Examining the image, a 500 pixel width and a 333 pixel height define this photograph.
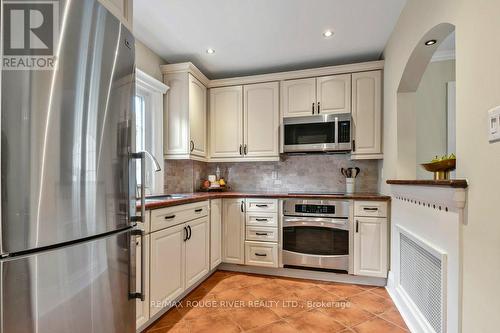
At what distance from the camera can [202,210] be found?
251cm

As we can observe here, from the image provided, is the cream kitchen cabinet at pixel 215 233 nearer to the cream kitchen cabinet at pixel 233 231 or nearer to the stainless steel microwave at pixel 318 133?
the cream kitchen cabinet at pixel 233 231

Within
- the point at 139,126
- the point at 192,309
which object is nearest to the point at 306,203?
the point at 192,309

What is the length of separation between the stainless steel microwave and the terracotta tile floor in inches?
59.0

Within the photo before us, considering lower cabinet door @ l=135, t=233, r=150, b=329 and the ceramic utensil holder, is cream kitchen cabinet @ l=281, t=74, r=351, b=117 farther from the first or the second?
lower cabinet door @ l=135, t=233, r=150, b=329

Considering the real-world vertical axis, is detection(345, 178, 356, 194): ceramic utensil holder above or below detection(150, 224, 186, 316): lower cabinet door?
above

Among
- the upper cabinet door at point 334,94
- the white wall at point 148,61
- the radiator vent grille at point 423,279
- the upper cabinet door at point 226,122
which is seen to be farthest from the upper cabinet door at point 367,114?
the white wall at point 148,61

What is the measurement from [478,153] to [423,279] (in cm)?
99

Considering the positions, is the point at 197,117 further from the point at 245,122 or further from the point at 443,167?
the point at 443,167

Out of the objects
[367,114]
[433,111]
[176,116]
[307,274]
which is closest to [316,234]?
[307,274]

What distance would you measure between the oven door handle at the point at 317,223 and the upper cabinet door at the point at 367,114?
31.0 inches

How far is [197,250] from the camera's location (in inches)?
94.4

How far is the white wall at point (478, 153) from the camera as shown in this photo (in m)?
0.95

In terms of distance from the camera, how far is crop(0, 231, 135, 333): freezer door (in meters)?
0.76

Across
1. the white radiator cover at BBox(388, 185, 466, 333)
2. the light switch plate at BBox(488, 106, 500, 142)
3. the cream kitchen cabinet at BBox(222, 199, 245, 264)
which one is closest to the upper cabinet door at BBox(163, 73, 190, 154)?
the cream kitchen cabinet at BBox(222, 199, 245, 264)
